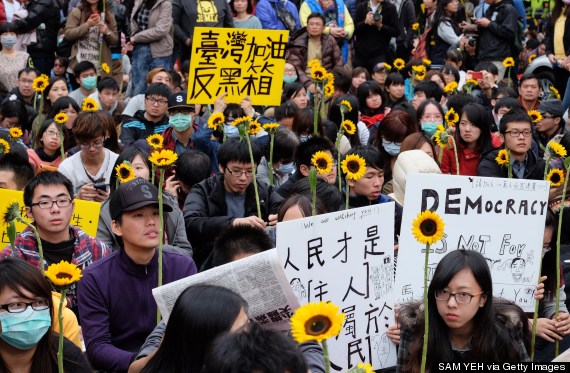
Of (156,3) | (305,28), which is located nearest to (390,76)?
(305,28)

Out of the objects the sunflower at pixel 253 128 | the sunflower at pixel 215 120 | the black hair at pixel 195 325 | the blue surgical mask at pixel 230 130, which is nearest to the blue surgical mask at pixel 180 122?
the blue surgical mask at pixel 230 130

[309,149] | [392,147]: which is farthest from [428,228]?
[392,147]

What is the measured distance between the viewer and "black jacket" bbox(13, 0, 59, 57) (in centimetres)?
1439

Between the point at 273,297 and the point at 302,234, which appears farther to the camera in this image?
the point at 302,234

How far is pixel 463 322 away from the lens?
4.69 meters

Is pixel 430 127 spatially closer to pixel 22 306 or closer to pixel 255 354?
pixel 22 306

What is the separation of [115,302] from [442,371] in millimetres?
1619

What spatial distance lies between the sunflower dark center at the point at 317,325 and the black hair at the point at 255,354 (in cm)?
8

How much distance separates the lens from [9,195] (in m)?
6.77

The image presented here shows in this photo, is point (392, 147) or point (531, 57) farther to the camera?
point (531, 57)

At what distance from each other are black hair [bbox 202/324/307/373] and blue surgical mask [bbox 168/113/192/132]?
266 inches

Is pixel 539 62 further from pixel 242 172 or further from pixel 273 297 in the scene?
pixel 273 297

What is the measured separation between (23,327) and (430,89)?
8.81 m

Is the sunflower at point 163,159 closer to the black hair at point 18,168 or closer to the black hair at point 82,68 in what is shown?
the black hair at point 18,168
